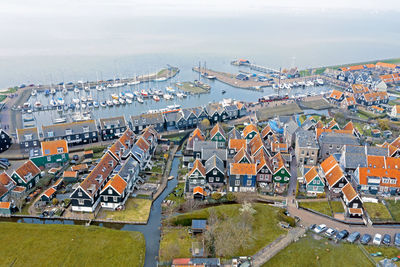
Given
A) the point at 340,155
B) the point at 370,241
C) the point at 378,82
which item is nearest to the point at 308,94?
the point at 378,82

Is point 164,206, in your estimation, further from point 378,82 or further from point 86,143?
point 378,82

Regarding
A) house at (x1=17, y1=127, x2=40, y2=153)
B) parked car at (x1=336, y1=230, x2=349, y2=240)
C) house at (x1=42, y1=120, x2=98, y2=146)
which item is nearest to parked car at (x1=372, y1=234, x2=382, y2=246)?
parked car at (x1=336, y1=230, x2=349, y2=240)

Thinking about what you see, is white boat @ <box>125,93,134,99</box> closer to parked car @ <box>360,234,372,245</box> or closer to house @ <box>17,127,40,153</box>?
house @ <box>17,127,40,153</box>

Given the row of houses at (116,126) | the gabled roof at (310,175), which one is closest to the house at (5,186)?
the row of houses at (116,126)

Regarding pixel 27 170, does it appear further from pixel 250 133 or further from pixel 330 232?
pixel 330 232

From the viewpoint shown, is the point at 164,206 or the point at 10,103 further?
the point at 10,103

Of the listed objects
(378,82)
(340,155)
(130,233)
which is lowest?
(130,233)

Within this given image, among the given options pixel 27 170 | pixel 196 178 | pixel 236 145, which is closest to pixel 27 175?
pixel 27 170

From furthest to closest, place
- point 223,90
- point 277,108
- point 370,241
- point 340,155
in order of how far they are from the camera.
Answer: point 223,90 → point 277,108 → point 340,155 → point 370,241
